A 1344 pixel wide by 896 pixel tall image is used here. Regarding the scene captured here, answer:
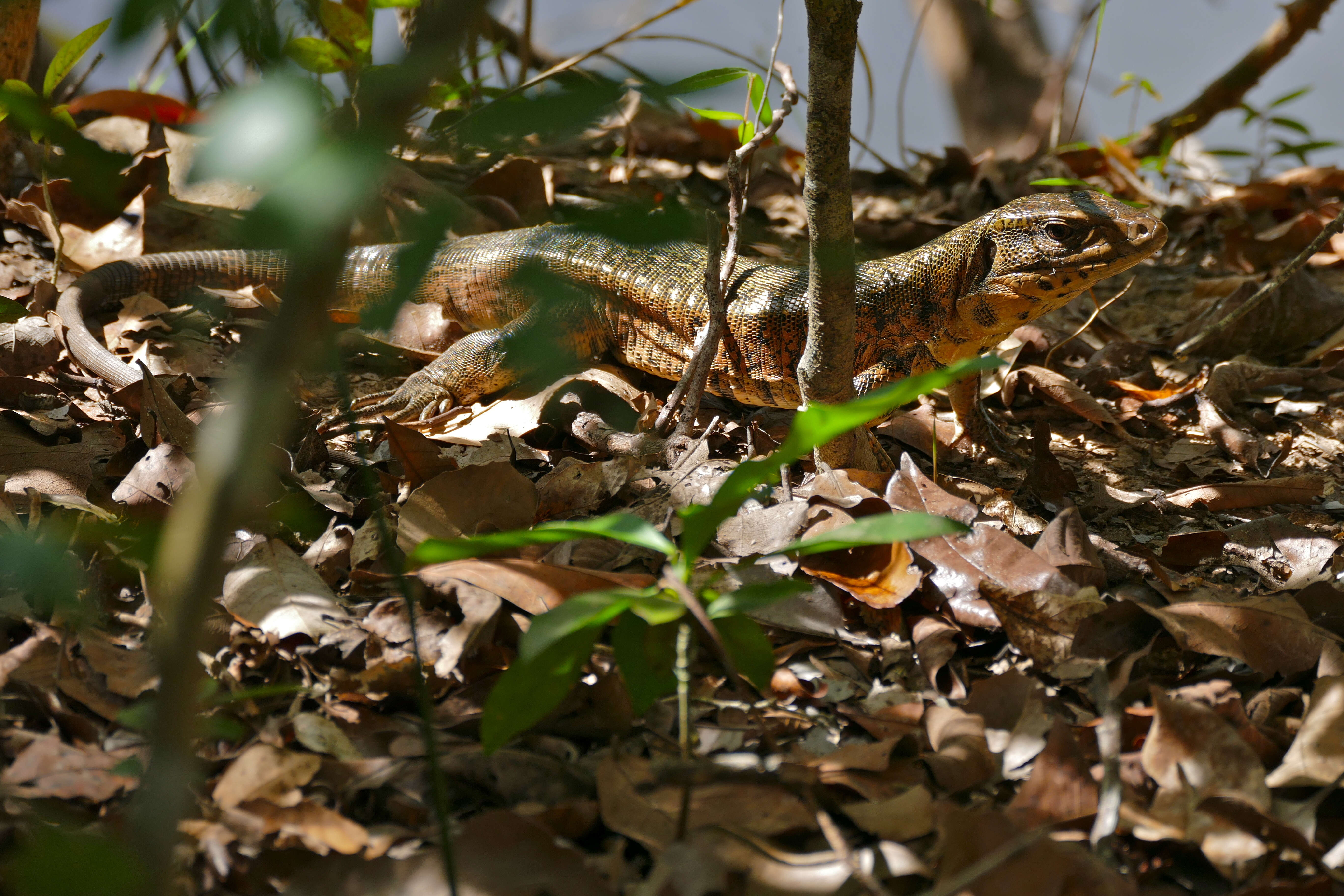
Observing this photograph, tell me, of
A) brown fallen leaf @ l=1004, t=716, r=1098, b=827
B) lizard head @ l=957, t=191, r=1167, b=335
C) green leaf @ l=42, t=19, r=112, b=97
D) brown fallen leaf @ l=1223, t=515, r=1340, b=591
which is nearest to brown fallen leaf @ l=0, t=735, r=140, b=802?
brown fallen leaf @ l=1004, t=716, r=1098, b=827

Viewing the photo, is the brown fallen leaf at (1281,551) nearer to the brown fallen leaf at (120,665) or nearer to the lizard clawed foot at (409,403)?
the brown fallen leaf at (120,665)

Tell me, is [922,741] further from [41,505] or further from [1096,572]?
[41,505]

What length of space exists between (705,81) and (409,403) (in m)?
2.68

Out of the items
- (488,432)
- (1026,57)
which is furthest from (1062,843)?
(1026,57)

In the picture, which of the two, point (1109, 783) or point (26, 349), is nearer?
point (1109, 783)

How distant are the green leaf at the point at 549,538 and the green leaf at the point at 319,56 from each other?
0.74 m

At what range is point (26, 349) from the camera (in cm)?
362

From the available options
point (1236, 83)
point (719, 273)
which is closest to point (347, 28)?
point (719, 273)

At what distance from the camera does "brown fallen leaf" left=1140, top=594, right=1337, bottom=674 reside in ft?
6.86

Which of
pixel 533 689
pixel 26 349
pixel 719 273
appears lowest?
pixel 26 349

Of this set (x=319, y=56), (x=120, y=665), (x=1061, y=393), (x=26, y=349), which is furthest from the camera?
(x=1061, y=393)

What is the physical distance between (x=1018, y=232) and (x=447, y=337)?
2.76m

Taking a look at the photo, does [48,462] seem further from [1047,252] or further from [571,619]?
[1047,252]

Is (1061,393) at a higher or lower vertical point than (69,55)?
lower
